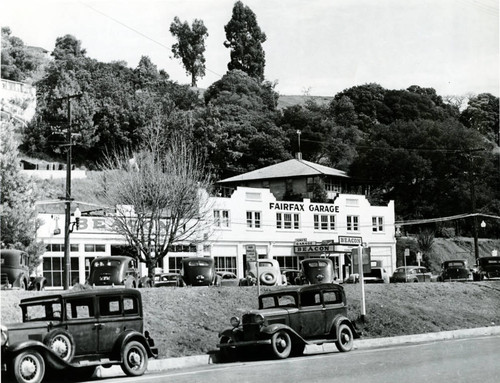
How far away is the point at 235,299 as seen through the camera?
82.7ft

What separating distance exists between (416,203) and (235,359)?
6303 centimetres

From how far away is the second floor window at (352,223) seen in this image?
69438 millimetres

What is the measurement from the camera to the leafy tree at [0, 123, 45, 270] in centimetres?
4388

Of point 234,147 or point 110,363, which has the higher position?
point 234,147

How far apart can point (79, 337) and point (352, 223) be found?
5541cm

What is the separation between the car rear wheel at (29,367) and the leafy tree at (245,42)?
6305cm

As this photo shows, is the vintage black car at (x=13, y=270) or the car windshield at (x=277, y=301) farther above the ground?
the vintage black car at (x=13, y=270)

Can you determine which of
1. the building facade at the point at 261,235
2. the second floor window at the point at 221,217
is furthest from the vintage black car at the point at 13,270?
the second floor window at the point at 221,217

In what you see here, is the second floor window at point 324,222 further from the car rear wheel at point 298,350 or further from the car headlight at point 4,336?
the car headlight at point 4,336

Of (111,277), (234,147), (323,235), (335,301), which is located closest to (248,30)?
A: (234,147)

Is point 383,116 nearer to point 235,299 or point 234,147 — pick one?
point 234,147

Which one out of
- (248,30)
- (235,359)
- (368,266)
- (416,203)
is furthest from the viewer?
(248,30)

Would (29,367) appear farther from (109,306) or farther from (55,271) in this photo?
(55,271)

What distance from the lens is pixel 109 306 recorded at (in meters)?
16.5
